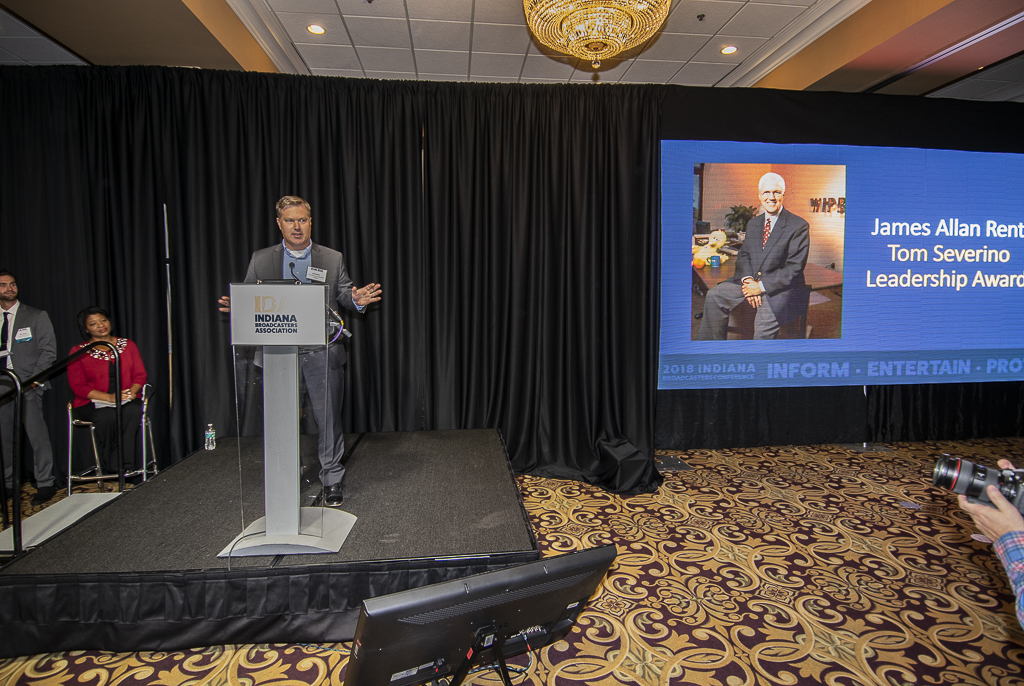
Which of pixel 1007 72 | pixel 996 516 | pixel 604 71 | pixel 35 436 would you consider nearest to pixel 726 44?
pixel 604 71

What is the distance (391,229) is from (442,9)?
62.0 inches

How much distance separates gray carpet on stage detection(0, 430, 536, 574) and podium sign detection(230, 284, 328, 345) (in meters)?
0.46

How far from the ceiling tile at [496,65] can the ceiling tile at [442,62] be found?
0.27ft

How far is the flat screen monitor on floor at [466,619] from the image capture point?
1114 mm

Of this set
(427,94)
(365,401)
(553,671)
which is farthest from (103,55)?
(553,671)

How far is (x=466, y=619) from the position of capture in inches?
47.8

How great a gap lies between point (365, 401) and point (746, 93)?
404 cm

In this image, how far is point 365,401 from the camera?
14.4 feet

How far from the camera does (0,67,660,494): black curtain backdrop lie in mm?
4020

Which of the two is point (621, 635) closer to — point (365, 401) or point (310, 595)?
point (310, 595)

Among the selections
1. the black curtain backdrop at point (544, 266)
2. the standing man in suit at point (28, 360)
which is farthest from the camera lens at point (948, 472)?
the standing man in suit at point (28, 360)

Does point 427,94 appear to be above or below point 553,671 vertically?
above

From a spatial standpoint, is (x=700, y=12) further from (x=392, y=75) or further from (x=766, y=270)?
(x=392, y=75)

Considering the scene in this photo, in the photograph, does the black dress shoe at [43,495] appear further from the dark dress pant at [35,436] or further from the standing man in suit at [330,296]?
the standing man in suit at [330,296]
